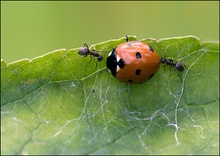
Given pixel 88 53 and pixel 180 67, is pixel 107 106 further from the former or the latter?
pixel 180 67

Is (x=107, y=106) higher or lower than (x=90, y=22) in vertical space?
lower

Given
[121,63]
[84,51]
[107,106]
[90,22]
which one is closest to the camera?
[107,106]

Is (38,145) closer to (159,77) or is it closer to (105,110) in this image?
(105,110)

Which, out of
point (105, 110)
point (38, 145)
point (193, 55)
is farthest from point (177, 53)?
point (38, 145)

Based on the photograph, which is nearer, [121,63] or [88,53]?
[88,53]

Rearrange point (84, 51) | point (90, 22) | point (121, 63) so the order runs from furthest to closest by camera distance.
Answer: point (90, 22), point (121, 63), point (84, 51)

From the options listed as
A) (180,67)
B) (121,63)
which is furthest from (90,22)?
(180,67)

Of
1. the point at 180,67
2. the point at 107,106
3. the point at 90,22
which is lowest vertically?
the point at 107,106
